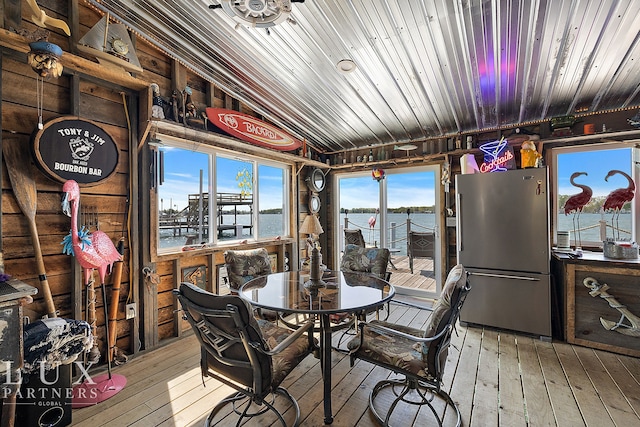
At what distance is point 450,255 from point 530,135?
6.03ft

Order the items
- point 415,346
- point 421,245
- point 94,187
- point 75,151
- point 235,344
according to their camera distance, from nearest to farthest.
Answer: point 235,344 < point 415,346 < point 75,151 < point 94,187 < point 421,245

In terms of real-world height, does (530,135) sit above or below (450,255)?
above

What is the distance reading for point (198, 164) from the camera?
3.34m

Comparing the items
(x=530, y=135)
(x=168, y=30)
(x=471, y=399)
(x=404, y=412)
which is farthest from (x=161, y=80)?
(x=530, y=135)

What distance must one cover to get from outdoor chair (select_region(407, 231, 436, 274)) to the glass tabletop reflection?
2.12 metres

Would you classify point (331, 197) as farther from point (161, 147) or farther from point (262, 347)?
point (262, 347)

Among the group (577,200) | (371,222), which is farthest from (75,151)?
(577,200)

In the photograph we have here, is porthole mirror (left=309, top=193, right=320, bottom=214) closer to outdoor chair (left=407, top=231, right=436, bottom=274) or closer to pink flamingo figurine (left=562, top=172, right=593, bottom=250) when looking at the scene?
outdoor chair (left=407, top=231, right=436, bottom=274)

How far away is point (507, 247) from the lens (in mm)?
3117

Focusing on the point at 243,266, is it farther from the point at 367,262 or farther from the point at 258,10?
the point at 258,10

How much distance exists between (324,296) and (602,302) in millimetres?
2878

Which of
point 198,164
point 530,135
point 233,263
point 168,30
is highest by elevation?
point 168,30

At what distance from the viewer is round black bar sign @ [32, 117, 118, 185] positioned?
204 cm

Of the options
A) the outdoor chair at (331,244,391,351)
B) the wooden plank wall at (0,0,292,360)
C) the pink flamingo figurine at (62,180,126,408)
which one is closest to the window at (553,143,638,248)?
the outdoor chair at (331,244,391,351)
